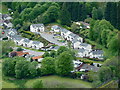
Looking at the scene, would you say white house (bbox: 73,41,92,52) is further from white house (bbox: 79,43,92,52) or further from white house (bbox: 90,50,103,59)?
white house (bbox: 90,50,103,59)

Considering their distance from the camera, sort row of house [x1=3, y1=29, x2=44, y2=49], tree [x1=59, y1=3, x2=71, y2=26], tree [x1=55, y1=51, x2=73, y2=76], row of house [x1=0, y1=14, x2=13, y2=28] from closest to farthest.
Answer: tree [x1=55, y1=51, x2=73, y2=76], row of house [x1=3, y1=29, x2=44, y2=49], tree [x1=59, y1=3, x2=71, y2=26], row of house [x1=0, y1=14, x2=13, y2=28]

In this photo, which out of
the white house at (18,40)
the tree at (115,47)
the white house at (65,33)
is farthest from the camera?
the white house at (65,33)

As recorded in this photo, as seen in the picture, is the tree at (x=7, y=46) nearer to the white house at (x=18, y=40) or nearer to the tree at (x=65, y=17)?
the white house at (x=18, y=40)

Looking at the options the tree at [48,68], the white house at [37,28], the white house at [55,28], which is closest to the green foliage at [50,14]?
the white house at [37,28]

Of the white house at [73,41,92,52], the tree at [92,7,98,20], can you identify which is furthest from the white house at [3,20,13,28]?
the white house at [73,41,92,52]

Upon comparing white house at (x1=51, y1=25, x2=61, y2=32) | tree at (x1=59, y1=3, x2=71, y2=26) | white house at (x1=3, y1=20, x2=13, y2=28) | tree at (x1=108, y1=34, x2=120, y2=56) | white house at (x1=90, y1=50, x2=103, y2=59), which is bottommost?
white house at (x1=90, y1=50, x2=103, y2=59)

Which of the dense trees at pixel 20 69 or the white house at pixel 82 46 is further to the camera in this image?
the white house at pixel 82 46

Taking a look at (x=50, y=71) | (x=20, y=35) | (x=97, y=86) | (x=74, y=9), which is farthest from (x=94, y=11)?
(x=97, y=86)

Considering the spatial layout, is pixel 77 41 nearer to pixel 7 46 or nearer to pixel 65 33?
pixel 65 33
